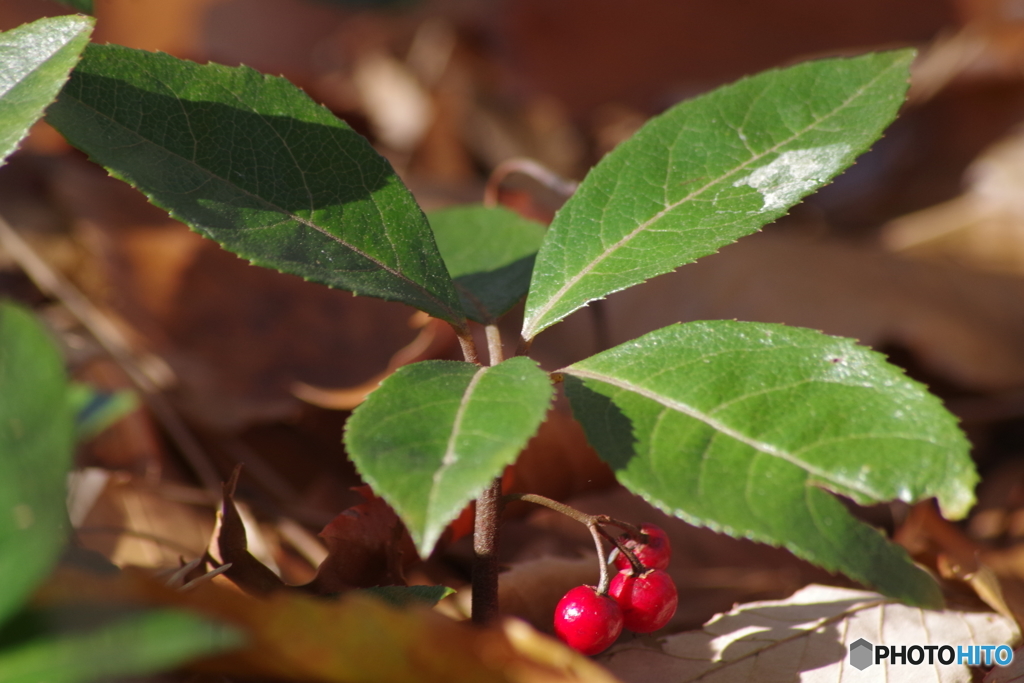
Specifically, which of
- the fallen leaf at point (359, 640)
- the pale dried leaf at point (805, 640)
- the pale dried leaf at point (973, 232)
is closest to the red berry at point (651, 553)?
the pale dried leaf at point (805, 640)

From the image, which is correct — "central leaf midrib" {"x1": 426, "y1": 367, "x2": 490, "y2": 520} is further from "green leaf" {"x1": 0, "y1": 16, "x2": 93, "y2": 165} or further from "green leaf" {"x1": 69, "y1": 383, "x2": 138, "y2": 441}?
"green leaf" {"x1": 69, "y1": 383, "x2": 138, "y2": 441}

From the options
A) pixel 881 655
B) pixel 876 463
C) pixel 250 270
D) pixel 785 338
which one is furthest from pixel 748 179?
pixel 250 270

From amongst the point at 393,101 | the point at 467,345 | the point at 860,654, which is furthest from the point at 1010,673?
the point at 393,101

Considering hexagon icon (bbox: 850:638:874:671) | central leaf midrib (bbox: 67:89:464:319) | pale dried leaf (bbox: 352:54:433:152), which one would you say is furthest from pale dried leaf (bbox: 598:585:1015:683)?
pale dried leaf (bbox: 352:54:433:152)

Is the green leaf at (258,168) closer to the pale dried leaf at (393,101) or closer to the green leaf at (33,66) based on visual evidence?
the green leaf at (33,66)

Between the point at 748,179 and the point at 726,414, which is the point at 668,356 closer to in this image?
the point at 726,414
